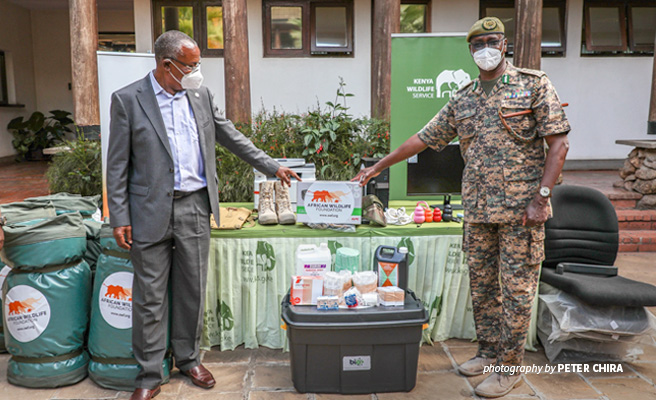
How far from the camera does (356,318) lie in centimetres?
272

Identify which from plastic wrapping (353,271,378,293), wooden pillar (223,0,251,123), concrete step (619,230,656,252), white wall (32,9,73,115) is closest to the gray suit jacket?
plastic wrapping (353,271,378,293)

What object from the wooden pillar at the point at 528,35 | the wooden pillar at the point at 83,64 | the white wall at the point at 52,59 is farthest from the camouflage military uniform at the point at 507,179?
the white wall at the point at 52,59

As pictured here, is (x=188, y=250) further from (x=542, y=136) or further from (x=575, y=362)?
(x=575, y=362)

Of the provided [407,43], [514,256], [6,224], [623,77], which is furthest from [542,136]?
[623,77]

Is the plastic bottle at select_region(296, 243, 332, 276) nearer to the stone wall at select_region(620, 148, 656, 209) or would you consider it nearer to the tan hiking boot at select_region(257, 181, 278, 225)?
the tan hiking boot at select_region(257, 181, 278, 225)

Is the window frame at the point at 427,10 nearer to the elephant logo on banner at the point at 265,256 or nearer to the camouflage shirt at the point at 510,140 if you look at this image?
the camouflage shirt at the point at 510,140

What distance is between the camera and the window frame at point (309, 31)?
25.6 feet

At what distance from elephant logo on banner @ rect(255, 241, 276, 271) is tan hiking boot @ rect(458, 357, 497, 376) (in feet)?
4.24

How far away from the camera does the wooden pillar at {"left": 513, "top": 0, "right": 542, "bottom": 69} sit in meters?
5.80

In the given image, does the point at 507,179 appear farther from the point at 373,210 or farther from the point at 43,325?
the point at 43,325

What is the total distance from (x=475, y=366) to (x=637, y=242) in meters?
3.73

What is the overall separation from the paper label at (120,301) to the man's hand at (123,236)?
266 mm

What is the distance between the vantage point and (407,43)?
409 cm

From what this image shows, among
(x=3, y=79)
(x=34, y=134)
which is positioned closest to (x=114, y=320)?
(x=34, y=134)
